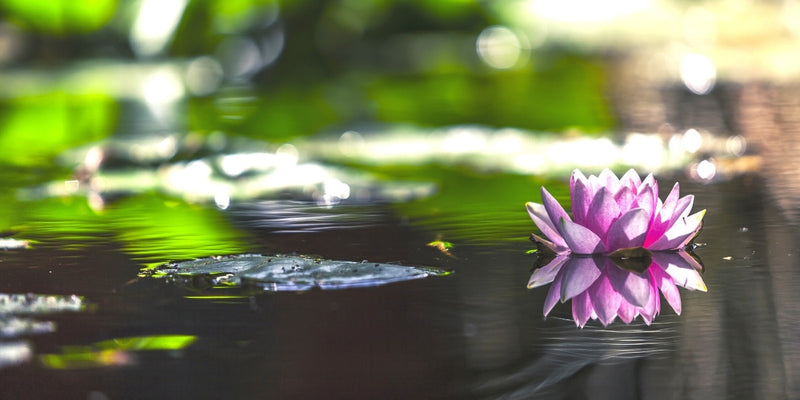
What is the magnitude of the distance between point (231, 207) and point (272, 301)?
953mm

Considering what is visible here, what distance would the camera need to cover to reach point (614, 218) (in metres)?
1.66

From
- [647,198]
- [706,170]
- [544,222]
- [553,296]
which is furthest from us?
[706,170]

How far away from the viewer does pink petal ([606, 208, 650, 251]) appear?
161 centimetres

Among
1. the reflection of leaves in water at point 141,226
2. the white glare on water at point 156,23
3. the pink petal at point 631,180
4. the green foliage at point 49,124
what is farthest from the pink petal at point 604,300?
the white glare on water at point 156,23

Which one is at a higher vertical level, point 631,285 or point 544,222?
point 544,222

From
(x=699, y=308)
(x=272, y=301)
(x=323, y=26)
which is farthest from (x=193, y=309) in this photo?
(x=323, y=26)

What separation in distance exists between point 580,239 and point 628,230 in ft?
0.24

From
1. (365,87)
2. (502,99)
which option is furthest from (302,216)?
(365,87)

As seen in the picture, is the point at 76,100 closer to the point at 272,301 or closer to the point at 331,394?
the point at 272,301

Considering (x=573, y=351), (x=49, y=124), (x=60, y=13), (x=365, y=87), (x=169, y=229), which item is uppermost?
(x=60, y=13)

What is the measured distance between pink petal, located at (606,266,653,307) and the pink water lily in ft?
0.23

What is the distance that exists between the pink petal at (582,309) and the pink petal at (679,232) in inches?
10.6

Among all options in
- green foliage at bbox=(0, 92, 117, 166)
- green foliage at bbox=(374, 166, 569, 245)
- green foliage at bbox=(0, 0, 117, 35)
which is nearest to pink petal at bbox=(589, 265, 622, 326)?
green foliage at bbox=(374, 166, 569, 245)

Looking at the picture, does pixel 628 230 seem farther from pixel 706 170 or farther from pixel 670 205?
pixel 706 170
